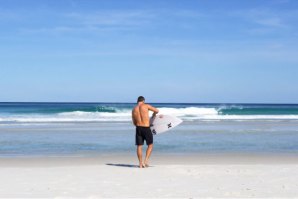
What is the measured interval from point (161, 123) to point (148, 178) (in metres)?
3.53

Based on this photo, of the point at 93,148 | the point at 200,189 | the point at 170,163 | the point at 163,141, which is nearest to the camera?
the point at 200,189

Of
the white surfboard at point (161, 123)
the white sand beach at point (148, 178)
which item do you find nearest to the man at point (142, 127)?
the white sand beach at point (148, 178)

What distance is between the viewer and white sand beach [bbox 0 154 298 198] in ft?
Answer: 25.0

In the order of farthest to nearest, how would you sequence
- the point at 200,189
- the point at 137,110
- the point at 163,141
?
the point at 163,141, the point at 137,110, the point at 200,189

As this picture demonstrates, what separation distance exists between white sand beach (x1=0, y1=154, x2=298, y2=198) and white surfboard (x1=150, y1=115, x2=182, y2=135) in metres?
0.72

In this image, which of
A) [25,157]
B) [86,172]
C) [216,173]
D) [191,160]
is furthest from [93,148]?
[216,173]

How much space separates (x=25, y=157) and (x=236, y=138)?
8.47m

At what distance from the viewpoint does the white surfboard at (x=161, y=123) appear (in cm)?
1238

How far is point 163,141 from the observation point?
1678cm

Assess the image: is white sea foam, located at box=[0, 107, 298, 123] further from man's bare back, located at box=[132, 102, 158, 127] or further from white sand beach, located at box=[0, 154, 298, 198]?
man's bare back, located at box=[132, 102, 158, 127]

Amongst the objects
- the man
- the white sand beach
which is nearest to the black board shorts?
the man

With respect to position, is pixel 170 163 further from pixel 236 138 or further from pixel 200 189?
pixel 236 138

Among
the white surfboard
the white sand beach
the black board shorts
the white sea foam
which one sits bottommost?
the white sand beach

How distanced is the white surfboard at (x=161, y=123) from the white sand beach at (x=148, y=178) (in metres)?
0.72
